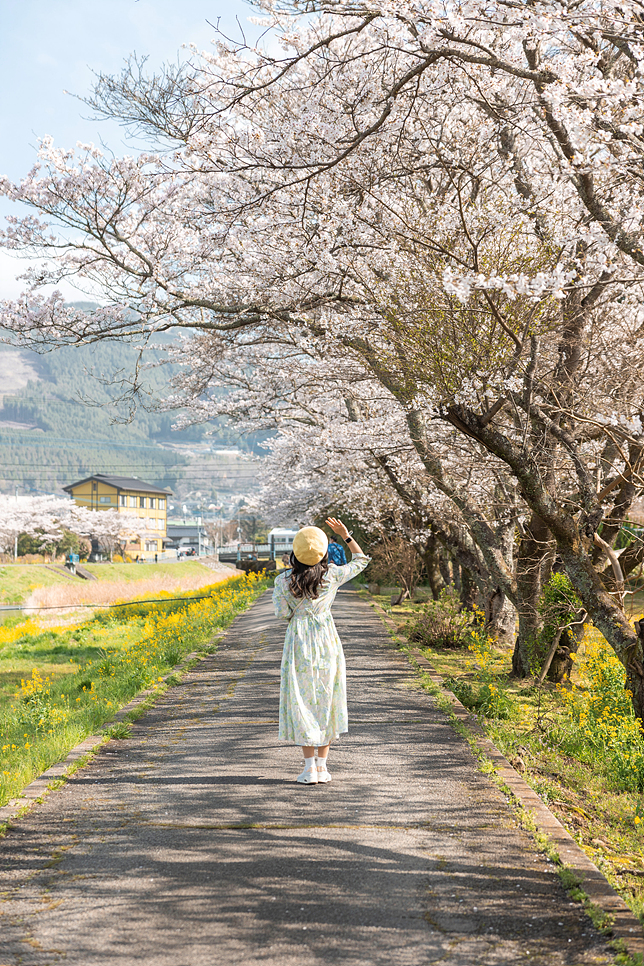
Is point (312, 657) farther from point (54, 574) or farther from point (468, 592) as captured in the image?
point (54, 574)

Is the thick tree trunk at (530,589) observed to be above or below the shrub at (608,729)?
above

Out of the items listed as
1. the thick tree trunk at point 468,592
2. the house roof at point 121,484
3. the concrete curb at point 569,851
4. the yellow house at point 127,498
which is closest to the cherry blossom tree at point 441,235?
the concrete curb at point 569,851

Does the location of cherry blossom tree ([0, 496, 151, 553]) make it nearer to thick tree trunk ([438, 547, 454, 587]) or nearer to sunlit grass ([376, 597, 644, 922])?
thick tree trunk ([438, 547, 454, 587])

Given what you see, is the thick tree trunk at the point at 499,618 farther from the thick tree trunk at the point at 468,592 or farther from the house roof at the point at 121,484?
the house roof at the point at 121,484

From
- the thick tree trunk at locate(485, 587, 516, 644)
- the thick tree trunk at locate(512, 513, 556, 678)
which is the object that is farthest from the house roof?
the thick tree trunk at locate(512, 513, 556, 678)

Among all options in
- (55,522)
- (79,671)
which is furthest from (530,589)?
(55,522)

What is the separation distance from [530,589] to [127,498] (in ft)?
313

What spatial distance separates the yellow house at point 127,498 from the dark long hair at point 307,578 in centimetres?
8638

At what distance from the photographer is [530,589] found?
28.6ft

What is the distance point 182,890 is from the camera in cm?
334

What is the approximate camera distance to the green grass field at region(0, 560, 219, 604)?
114 ft

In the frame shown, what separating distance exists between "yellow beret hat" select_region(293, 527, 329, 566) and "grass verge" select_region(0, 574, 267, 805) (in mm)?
2313

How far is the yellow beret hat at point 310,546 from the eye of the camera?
16.3ft

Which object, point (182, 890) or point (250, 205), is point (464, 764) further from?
point (250, 205)
